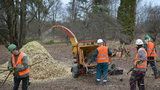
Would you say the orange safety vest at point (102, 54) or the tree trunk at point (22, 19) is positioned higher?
the tree trunk at point (22, 19)

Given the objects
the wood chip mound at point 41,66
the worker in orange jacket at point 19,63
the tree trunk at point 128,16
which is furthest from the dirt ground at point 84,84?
the tree trunk at point 128,16

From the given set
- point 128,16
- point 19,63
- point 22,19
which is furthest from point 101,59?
point 128,16

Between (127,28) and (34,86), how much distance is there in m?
20.1

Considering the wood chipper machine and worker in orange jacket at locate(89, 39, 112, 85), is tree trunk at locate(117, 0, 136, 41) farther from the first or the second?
worker in orange jacket at locate(89, 39, 112, 85)

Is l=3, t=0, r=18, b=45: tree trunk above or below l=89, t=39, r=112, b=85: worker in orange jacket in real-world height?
above

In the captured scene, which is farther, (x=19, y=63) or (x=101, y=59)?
(x=101, y=59)

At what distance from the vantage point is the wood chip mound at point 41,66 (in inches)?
635

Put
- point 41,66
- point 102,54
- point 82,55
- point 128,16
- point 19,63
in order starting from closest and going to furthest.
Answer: point 19,63, point 102,54, point 82,55, point 41,66, point 128,16

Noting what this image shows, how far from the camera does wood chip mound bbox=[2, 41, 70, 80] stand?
635 inches

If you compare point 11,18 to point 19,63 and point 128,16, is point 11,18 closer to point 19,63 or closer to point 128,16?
point 19,63

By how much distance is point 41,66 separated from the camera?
16328mm

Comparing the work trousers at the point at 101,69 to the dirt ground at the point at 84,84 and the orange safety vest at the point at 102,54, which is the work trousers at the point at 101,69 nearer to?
the orange safety vest at the point at 102,54

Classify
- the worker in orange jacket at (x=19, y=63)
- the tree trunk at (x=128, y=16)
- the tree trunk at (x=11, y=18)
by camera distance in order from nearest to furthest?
the worker in orange jacket at (x=19, y=63), the tree trunk at (x=11, y=18), the tree trunk at (x=128, y=16)

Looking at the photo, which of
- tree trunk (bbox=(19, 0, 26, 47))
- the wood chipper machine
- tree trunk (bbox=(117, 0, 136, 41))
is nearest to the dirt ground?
the wood chipper machine
